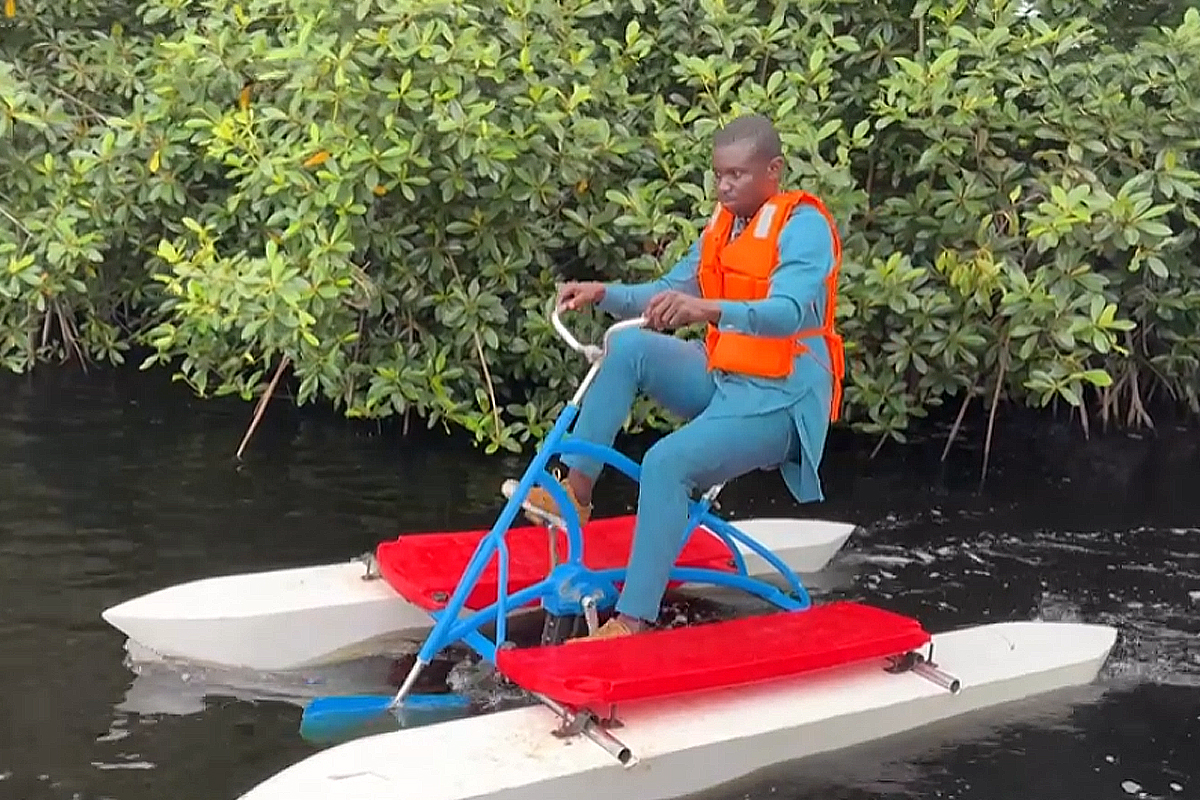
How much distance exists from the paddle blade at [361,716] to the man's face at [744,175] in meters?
1.64

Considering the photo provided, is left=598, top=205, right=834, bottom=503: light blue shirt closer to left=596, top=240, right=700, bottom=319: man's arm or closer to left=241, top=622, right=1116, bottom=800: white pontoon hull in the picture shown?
left=596, top=240, right=700, bottom=319: man's arm

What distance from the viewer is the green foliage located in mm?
5609

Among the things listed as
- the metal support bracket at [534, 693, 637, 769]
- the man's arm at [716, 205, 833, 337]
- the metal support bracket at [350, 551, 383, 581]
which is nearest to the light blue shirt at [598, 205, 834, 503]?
the man's arm at [716, 205, 833, 337]

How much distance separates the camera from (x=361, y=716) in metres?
3.72

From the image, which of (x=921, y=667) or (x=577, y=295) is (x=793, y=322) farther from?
(x=921, y=667)

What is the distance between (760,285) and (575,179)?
7.30ft

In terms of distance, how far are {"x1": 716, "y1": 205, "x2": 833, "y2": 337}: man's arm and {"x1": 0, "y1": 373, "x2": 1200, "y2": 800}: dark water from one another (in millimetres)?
1166

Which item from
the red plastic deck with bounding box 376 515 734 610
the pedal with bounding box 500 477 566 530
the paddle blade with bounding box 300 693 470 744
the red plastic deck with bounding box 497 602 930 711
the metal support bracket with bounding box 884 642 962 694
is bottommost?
the paddle blade with bounding box 300 693 470 744

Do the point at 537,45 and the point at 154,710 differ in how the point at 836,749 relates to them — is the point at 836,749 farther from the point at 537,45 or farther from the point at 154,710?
the point at 537,45

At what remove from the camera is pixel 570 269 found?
273 inches

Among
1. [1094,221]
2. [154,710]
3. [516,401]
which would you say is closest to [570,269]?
[516,401]

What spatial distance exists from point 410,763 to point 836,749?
119 centimetres

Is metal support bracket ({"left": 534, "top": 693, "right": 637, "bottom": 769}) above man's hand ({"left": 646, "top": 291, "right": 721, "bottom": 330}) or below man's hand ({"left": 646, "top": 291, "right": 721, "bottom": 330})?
below

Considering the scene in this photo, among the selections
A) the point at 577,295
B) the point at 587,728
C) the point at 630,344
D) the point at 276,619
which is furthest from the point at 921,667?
the point at 276,619
